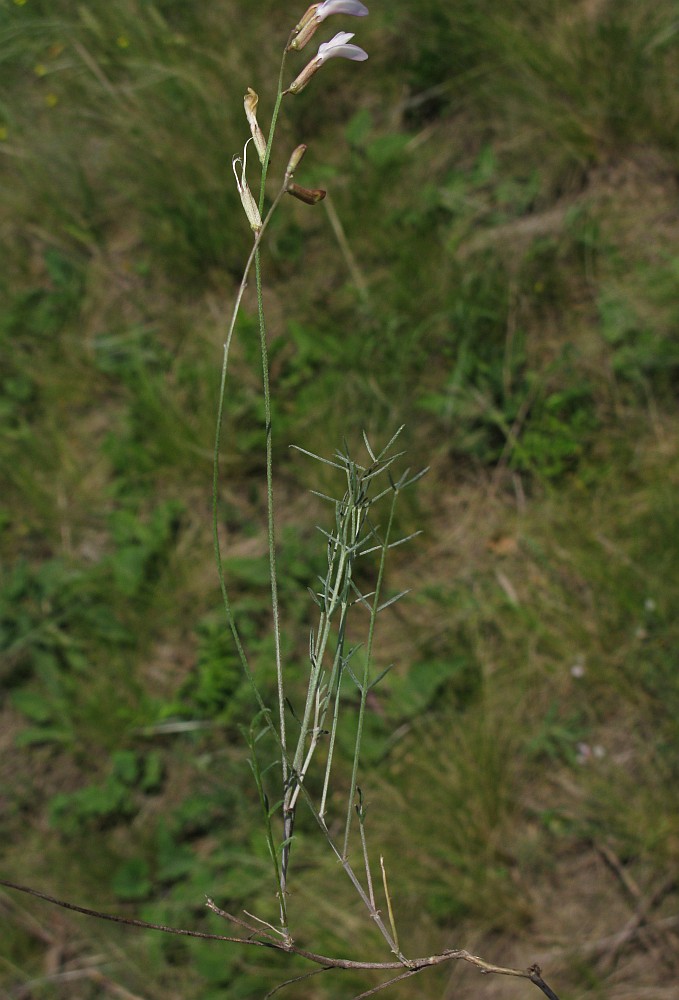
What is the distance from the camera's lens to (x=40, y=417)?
2.94m

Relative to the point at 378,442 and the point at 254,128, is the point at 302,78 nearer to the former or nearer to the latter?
the point at 254,128

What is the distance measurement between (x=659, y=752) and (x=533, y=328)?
1.19 metres

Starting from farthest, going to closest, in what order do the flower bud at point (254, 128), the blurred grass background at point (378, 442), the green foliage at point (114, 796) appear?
the green foliage at point (114, 796) → the blurred grass background at point (378, 442) → the flower bud at point (254, 128)

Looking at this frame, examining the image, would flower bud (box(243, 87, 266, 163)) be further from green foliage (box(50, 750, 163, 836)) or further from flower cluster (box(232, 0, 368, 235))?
green foliage (box(50, 750, 163, 836))

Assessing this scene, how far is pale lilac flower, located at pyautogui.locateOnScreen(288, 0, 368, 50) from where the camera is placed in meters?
0.64

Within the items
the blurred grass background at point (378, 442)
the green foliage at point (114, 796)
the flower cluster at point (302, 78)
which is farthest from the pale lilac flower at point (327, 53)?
the green foliage at point (114, 796)

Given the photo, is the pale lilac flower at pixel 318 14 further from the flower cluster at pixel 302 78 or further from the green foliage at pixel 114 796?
the green foliage at pixel 114 796

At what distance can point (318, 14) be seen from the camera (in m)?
0.67

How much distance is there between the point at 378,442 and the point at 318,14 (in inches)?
68.4

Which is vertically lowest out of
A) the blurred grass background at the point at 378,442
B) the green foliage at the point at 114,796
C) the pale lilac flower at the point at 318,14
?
the green foliage at the point at 114,796

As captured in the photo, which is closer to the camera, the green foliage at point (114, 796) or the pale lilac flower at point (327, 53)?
the pale lilac flower at point (327, 53)

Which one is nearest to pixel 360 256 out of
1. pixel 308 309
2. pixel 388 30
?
pixel 308 309

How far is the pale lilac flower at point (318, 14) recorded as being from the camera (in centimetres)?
64

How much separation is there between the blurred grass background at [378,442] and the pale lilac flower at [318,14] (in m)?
1.63
